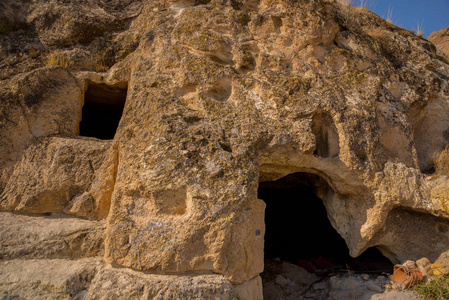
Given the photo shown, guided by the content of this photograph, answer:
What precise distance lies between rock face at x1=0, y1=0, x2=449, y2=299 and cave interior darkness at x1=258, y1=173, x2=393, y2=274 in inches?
40.4

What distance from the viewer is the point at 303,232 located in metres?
6.53

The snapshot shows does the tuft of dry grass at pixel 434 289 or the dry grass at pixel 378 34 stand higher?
the dry grass at pixel 378 34

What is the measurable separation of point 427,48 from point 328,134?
3468mm

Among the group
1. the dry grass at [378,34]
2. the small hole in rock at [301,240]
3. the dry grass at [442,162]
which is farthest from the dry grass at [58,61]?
the dry grass at [442,162]

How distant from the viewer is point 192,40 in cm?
415

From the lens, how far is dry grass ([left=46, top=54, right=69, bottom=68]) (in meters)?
4.57

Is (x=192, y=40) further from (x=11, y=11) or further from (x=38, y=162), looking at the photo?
(x=11, y=11)

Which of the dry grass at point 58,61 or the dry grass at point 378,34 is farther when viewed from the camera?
the dry grass at point 378,34

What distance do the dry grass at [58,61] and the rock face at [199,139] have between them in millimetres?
36

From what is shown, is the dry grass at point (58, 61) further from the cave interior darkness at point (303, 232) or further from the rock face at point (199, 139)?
the cave interior darkness at point (303, 232)

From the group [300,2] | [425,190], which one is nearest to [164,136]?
[300,2]

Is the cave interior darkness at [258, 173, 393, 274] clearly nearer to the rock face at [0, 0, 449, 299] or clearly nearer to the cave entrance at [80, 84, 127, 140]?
the rock face at [0, 0, 449, 299]

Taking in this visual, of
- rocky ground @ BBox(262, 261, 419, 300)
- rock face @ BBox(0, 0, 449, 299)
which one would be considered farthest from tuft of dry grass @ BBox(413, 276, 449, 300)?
rock face @ BBox(0, 0, 449, 299)

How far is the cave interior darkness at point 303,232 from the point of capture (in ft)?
17.2
